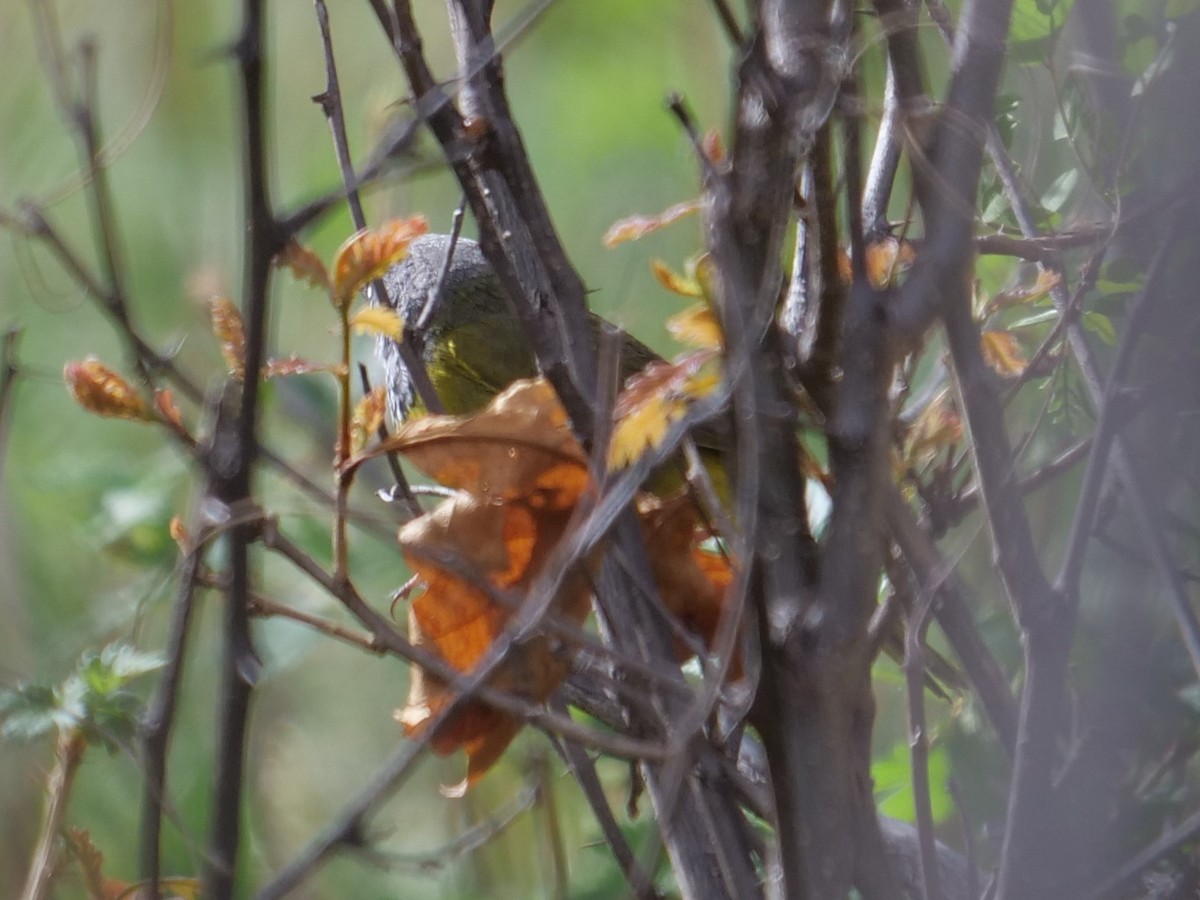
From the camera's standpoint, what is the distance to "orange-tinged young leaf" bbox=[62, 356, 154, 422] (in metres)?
0.97

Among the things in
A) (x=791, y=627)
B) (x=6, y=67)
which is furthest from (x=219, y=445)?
(x=6, y=67)

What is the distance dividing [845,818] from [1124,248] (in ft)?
2.34

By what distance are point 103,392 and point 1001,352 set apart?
814 mm

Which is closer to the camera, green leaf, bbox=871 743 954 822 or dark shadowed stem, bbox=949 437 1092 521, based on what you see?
dark shadowed stem, bbox=949 437 1092 521

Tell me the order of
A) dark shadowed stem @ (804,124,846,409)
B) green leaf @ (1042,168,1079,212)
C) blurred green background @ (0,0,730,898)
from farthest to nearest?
blurred green background @ (0,0,730,898)
green leaf @ (1042,168,1079,212)
dark shadowed stem @ (804,124,846,409)

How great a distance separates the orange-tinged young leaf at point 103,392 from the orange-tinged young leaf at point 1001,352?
2.49 ft

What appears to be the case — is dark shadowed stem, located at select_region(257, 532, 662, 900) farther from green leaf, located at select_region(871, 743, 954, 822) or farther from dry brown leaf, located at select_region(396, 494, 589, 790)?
green leaf, located at select_region(871, 743, 954, 822)

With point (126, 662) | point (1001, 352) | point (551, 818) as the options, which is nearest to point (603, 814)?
point (551, 818)

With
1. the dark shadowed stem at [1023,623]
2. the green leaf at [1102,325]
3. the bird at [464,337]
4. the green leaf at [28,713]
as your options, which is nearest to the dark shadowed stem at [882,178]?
the green leaf at [1102,325]

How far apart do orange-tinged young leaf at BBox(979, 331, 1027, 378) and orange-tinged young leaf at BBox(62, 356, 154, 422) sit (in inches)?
29.9

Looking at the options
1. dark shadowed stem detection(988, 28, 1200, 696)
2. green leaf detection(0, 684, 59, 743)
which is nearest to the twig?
green leaf detection(0, 684, 59, 743)

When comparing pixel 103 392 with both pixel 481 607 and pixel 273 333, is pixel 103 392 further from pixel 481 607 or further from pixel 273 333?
pixel 273 333

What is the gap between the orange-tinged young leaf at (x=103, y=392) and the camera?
97 centimetres

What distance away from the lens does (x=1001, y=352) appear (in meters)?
1.30
